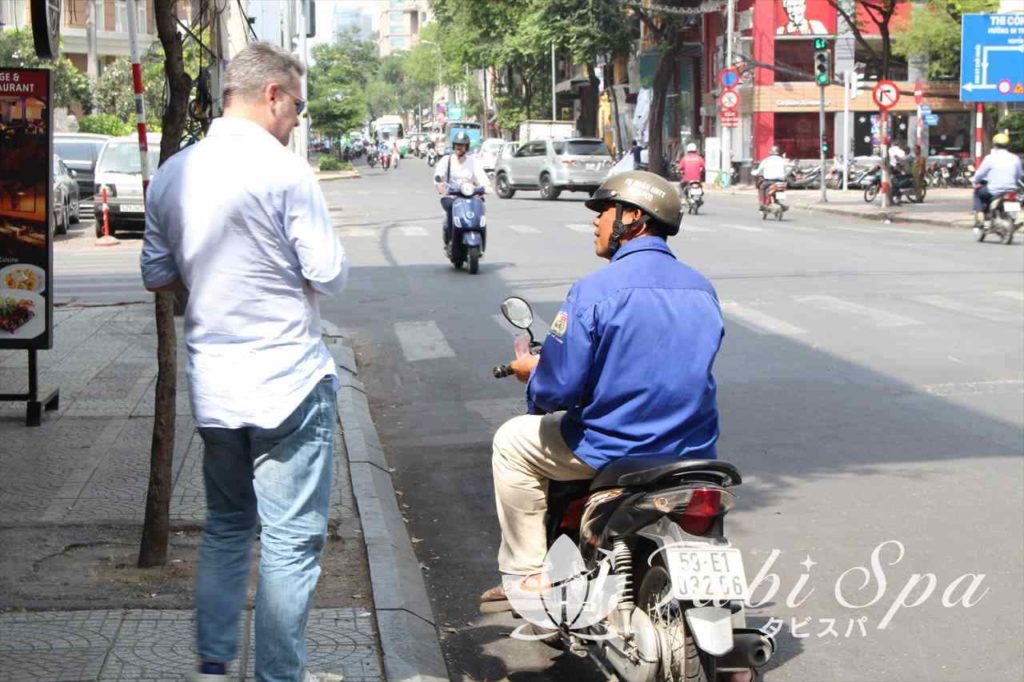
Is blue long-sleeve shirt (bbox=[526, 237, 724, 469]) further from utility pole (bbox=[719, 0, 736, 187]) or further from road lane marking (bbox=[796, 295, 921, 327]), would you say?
utility pole (bbox=[719, 0, 736, 187])

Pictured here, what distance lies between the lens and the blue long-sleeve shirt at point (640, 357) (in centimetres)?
427

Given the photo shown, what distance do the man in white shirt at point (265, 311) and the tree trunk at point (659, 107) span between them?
51050mm

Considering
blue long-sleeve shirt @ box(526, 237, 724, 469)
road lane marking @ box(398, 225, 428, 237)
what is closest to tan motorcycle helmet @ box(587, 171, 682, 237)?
blue long-sleeve shirt @ box(526, 237, 724, 469)

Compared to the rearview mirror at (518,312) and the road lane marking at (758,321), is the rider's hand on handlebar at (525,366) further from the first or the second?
the road lane marking at (758,321)

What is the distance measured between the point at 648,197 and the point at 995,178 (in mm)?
20684

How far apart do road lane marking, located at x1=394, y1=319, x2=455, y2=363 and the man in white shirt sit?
7917mm

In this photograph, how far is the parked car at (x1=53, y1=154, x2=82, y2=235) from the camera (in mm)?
25467

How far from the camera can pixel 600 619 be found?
440 cm

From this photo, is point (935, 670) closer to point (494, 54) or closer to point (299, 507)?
point (299, 507)

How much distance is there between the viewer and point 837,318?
13602 mm

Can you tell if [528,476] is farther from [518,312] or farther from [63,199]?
[63,199]

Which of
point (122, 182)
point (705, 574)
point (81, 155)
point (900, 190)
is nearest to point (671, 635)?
point (705, 574)

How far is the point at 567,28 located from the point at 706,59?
6083mm

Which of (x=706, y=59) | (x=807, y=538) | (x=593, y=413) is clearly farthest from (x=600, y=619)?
(x=706, y=59)
